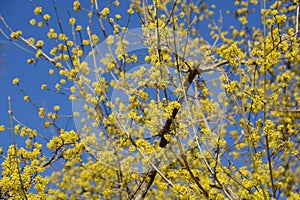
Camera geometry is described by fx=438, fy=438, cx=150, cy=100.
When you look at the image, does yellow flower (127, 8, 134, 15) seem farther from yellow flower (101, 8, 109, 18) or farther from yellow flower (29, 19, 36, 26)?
yellow flower (29, 19, 36, 26)

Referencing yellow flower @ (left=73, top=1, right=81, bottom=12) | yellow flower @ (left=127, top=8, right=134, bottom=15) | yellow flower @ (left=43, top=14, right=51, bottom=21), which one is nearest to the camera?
yellow flower @ (left=127, top=8, right=134, bottom=15)

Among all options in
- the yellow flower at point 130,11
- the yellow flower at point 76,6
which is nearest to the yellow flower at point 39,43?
the yellow flower at point 76,6

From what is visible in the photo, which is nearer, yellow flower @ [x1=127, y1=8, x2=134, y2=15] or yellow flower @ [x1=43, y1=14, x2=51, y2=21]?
yellow flower @ [x1=127, y1=8, x2=134, y2=15]

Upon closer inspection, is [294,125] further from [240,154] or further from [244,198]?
[244,198]

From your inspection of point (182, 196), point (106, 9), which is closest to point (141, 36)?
point (106, 9)

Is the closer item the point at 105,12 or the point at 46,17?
the point at 105,12

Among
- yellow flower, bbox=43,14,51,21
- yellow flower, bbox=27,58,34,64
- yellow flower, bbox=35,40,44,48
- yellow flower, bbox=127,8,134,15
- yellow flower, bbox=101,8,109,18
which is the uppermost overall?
yellow flower, bbox=43,14,51,21

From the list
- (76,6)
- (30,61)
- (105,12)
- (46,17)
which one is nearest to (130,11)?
(105,12)

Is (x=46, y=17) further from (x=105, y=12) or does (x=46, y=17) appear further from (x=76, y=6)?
(x=105, y=12)

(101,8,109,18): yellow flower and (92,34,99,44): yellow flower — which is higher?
(101,8,109,18): yellow flower

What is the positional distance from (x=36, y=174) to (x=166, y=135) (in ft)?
3.25

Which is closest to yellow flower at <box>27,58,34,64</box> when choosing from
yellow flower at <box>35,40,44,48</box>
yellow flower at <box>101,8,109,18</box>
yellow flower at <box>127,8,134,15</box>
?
yellow flower at <box>35,40,44,48</box>

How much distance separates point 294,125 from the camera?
18.3 feet

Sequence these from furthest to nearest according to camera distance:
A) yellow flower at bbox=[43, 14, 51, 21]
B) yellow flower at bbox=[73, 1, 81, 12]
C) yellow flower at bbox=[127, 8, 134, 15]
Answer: yellow flower at bbox=[43, 14, 51, 21] < yellow flower at bbox=[73, 1, 81, 12] < yellow flower at bbox=[127, 8, 134, 15]
